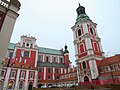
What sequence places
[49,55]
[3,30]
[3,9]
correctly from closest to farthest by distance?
[3,30] → [3,9] → [49,55]

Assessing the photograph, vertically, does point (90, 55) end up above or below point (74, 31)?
below

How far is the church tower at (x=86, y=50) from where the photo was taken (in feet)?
88.6

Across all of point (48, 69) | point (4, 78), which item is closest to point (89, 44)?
point (48, 69)

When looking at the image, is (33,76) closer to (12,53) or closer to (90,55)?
(12,53)

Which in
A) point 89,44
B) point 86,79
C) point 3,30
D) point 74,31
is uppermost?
point 74,31

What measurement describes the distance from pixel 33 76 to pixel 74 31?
20.4 meters

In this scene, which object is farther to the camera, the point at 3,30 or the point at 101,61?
the point at 101,61

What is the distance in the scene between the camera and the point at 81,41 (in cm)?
3278

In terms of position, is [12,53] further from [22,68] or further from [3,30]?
[3,30]

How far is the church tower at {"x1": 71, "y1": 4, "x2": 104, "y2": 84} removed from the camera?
27.0 m

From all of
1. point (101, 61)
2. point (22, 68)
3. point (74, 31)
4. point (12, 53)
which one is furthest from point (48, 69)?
point (101, 61)

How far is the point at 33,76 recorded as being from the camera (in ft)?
108

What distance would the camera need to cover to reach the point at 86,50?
2984 cm

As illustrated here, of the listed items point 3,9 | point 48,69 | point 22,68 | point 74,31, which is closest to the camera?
point 3,9
